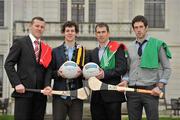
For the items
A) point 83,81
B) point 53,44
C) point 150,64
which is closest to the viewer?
point 150,64

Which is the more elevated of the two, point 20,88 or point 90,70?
point 90,70

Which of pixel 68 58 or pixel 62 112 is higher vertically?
pixel 68 58

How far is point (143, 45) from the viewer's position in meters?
8.31

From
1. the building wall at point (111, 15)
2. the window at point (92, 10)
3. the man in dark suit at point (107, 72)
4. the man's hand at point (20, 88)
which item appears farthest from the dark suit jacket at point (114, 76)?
the window at point (92, 10)

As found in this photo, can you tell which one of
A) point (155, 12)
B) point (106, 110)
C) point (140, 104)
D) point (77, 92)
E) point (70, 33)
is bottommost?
point (106, 110)

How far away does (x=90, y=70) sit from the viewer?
8.04 metres

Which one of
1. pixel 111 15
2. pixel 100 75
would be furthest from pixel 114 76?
pixel 111 15

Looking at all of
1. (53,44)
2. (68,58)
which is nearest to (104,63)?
(68,58)

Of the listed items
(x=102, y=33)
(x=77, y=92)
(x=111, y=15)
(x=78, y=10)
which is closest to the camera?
(x=77, y=92)

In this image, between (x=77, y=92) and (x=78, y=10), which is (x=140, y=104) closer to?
(x=77, y=92)

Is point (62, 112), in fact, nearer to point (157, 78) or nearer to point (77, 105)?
point (77, 105)

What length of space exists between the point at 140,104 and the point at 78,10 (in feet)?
69.9

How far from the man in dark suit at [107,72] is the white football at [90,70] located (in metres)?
0.19

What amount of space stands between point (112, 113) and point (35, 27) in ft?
5.47
